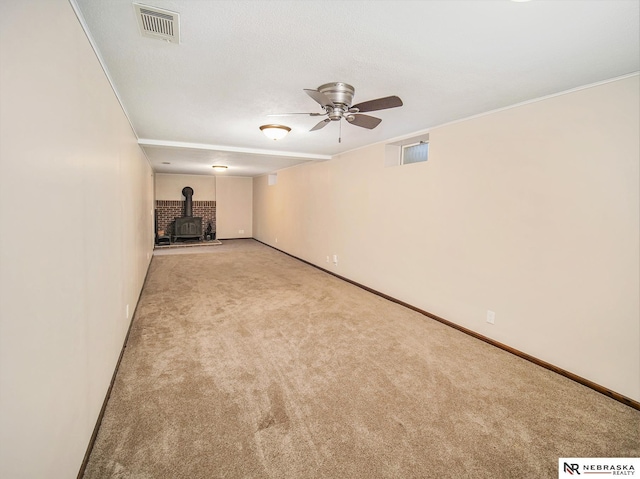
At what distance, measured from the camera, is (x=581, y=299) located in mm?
2438

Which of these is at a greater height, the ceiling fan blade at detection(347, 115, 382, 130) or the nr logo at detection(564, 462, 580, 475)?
the ceiling fan blade at detection(347, 115, 382, 130)

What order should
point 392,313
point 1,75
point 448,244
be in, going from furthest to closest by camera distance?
point 392,313 < point 448,244 < point 1,75

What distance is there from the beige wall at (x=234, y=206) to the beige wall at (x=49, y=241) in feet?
27.7

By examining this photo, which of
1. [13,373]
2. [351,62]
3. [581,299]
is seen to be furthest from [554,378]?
[13,373]

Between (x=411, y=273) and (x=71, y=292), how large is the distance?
3512 mm

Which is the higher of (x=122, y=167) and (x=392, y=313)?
(x=122, y=167)

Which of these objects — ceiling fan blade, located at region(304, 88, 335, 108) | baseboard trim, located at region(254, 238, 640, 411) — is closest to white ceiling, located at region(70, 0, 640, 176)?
ceiling fan blade, located at region(304, 88, 335, 108)

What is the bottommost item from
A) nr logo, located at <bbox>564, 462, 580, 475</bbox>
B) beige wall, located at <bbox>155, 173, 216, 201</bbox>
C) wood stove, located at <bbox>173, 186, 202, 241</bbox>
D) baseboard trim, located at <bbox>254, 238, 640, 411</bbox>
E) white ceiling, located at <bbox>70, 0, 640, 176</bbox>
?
nr logo, located at <bbox>564, 462, 580, 475</bbox>

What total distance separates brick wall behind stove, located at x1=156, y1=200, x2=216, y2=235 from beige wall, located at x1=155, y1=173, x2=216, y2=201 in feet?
0.51

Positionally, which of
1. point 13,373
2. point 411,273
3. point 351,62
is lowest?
point 411,273

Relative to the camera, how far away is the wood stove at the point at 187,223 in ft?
31.2

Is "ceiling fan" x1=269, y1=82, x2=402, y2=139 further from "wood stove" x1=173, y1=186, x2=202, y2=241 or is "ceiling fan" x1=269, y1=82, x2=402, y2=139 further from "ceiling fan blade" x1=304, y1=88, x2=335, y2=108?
"wood stove" x1=173, y1=186, x2=202, y2=241

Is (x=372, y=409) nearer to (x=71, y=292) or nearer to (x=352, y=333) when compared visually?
(x=352, y=333)

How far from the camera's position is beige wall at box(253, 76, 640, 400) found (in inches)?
87.7
